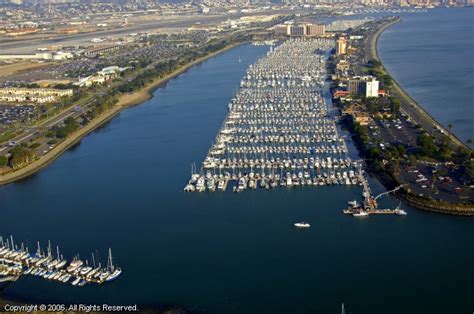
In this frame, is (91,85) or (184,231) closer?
(184,231)

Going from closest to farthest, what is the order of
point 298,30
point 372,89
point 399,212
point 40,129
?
point 399,212 → point 40,129 → point 372,89 → point 298,30

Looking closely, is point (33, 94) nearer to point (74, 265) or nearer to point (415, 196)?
point (74, 265)

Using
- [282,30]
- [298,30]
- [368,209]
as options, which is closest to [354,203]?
[368,209]

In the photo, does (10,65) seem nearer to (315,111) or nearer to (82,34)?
(82,34)

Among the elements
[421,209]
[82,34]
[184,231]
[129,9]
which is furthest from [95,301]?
[129,9]

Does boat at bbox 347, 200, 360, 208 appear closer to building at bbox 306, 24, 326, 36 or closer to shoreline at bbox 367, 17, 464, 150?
shoreline at bbox 367, 17, 464, 150

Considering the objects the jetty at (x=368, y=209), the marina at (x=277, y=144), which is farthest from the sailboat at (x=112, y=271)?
the jetty at (x=368, y=209)

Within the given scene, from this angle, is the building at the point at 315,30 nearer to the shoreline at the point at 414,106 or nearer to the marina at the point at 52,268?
the shoreline at the point at 414,106
